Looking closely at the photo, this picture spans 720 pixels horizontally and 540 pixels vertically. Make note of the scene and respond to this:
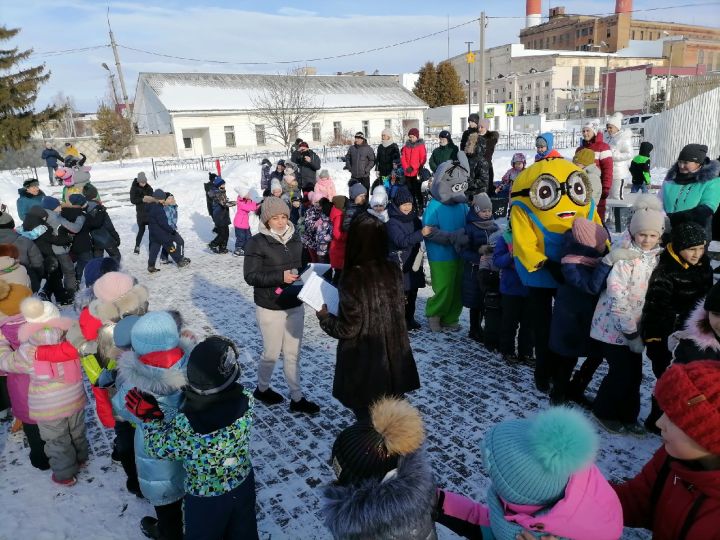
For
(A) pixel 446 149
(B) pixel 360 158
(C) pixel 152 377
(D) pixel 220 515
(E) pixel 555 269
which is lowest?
(D) pixel 220 515

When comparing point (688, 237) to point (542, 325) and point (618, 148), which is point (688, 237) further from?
point (618, 148)

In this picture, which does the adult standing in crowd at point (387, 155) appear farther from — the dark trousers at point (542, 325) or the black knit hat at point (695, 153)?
the dark trousers at point (542, 325)

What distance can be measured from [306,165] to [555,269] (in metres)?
9.21

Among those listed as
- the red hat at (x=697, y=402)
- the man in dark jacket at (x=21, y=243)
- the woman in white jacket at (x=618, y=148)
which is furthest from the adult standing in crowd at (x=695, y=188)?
the man in dark jacket at (x=21, y=243)

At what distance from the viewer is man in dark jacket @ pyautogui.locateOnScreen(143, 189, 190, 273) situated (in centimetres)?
909

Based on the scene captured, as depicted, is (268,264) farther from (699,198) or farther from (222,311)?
(699,198)

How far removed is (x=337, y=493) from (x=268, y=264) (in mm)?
2503

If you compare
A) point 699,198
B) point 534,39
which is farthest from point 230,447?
point 534,39

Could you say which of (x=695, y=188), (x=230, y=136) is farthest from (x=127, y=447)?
(x=230, y=136)

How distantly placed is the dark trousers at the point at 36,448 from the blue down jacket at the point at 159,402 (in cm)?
136

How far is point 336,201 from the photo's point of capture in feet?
22.3

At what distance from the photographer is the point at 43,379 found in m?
3.31

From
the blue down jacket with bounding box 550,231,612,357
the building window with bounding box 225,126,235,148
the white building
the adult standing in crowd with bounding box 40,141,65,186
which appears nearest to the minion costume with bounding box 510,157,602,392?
the blue down jacket with bounding box 550,231,612,357

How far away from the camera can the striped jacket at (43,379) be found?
10.7 feet
